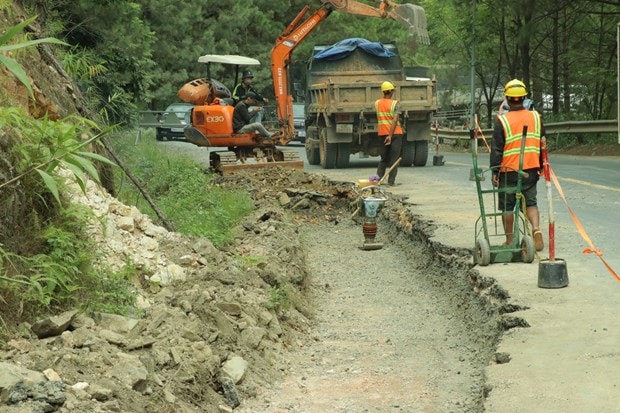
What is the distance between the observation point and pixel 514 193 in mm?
10539

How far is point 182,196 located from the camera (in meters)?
14.9

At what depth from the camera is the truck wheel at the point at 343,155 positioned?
76.2 feet

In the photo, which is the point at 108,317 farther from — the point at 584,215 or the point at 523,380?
the point at 584,215

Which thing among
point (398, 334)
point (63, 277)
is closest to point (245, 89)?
point (398, 334)

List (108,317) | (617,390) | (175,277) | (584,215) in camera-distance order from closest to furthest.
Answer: (617,390)
(108,317)
(175,277)
(584,215)

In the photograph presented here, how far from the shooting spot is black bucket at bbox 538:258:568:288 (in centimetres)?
867

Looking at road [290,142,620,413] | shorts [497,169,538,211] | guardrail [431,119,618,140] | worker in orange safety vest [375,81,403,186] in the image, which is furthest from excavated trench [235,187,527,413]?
guardrail [431,119,618,140]

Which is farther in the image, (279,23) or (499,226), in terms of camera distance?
(279,23)

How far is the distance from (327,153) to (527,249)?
1348 cm

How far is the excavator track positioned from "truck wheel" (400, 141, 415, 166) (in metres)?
2.93

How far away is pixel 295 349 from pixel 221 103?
13828mm

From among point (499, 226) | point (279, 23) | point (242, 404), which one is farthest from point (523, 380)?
point (279, 23)

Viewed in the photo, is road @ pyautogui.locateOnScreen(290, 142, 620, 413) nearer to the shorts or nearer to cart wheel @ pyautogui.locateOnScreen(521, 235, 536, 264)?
cart wheel @ pyautogui.locateOnScreen(521, 235, 536, 264)

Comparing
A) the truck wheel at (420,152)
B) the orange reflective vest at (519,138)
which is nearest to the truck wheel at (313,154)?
the truck wheel at (420,152)
